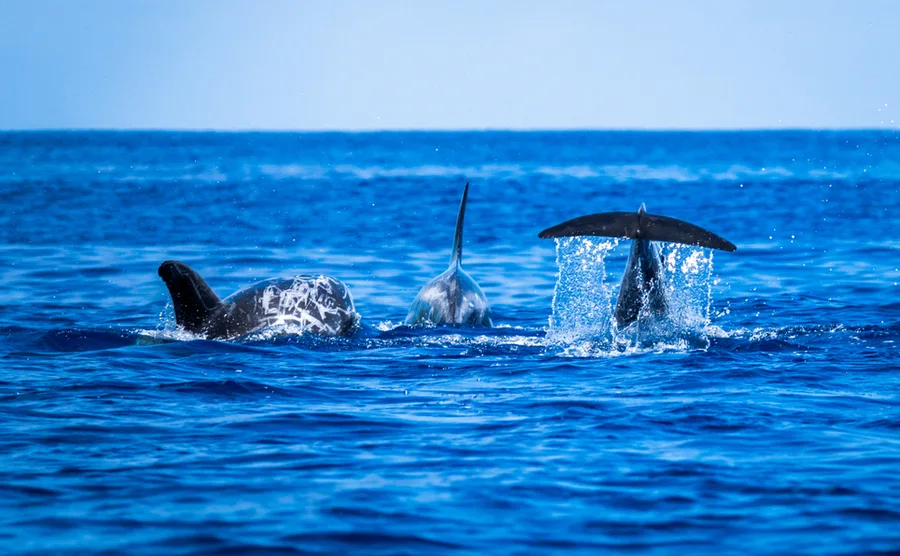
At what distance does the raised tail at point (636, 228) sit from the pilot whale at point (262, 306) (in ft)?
10.9

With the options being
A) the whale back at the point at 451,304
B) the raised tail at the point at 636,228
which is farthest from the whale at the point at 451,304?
the raised tail at the point at 636,228

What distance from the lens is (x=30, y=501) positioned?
7906mm

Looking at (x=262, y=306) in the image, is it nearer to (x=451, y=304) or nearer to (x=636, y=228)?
(x=451, y=304)

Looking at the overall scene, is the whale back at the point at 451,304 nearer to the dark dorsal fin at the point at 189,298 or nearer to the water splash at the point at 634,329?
the water splash at the point at 634,329

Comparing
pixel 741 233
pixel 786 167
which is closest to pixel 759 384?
pixel 741 233

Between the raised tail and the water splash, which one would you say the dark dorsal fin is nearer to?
the water splash

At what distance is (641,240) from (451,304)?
116 inches

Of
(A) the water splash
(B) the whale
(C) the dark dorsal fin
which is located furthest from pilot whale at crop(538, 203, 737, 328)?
(C) the dark dorsal fin

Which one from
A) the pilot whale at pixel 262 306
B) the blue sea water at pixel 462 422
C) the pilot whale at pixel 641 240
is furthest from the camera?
the pilot whale at pixel 262 306

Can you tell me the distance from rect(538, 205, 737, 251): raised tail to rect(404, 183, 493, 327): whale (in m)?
2.79

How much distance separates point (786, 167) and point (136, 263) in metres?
74.2

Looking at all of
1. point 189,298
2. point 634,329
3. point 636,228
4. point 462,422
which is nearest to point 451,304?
point 634,329

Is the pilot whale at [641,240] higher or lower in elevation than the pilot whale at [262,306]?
higher

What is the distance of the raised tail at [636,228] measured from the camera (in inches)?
509
